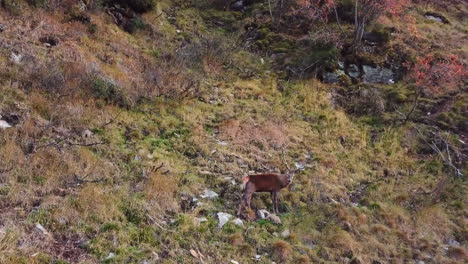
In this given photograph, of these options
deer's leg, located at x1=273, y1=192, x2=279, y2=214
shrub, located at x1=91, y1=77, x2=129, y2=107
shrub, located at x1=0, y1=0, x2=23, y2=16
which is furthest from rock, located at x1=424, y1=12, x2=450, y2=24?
shrub, located at x1=0, y1=0, x2=23, y2=16

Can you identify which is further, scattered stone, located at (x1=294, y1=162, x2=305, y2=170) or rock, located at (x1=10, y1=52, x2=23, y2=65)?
scattered stone, located at (x1=294, y1=162, x2=305, y2=170)

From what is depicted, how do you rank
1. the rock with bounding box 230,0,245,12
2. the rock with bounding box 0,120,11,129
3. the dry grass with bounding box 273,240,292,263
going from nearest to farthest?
the dry grass with bounding box 273,240,292,263, the rock with bounding box 0,120,11,129, the rock with bounding box 230,0,245,12

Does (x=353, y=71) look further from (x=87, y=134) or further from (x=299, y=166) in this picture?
(x=87, y=134)

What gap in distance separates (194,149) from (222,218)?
2735mm

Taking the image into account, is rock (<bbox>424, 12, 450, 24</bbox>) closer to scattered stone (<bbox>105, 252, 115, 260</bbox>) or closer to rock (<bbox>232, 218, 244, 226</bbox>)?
rock (<bbox>232, 218, 244, 226</bbox>)

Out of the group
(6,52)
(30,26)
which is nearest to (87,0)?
(30,26)

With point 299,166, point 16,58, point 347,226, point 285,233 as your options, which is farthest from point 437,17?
point 16,58

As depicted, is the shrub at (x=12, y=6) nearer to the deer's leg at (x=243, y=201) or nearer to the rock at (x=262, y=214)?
the deer's leg at (x=243, y=201)

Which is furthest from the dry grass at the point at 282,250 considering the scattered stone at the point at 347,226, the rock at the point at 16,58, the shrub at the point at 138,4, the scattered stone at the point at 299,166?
the shrub at the point at 138,4

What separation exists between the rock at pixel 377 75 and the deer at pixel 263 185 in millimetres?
9808

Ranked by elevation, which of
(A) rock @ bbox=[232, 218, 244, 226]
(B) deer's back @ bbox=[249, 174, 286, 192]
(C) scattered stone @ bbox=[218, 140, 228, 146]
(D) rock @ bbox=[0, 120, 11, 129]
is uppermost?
(D) rock @ bbox=[0, 120, 11, 129]

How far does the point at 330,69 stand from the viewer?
55.3 ft

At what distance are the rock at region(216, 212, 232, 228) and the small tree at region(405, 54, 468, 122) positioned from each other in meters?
9.28

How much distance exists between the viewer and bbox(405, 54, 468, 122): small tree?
1502 centimetres
